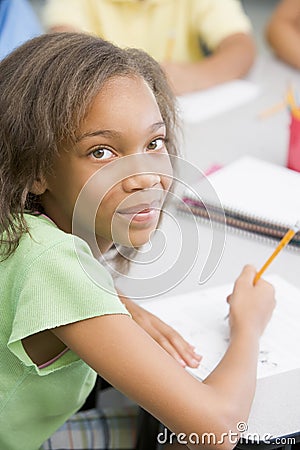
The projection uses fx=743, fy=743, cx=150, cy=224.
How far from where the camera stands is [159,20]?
7.05 ft

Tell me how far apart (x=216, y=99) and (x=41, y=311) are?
115 centimetres

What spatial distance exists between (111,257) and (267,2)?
89.9 inches

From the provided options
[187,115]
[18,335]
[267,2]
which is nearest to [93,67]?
[18,335]

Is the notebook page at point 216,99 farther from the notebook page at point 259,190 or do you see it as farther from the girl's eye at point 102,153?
the girl's eye at point 102,153

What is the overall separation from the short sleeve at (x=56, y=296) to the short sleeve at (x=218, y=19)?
1.45 metres

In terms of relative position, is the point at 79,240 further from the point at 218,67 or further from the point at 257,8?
the point at 257,8

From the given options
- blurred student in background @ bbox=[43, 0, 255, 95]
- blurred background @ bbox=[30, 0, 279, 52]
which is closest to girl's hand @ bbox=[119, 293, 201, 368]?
blurred student in background @ bbox=[43, 0, 255, 95]

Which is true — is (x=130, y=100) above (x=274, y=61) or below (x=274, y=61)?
above

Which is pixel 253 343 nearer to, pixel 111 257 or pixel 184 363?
pixel 184 363

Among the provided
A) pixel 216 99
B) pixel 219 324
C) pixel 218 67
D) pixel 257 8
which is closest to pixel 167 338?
pixel 219 324

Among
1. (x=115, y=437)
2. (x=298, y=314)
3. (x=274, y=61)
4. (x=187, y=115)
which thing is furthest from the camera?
(x=274, y=61)

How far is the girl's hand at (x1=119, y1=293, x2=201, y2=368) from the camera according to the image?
38.7 inches

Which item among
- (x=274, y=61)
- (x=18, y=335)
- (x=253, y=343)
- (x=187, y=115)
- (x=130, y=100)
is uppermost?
(x=130, y=100)

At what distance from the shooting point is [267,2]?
314cm
